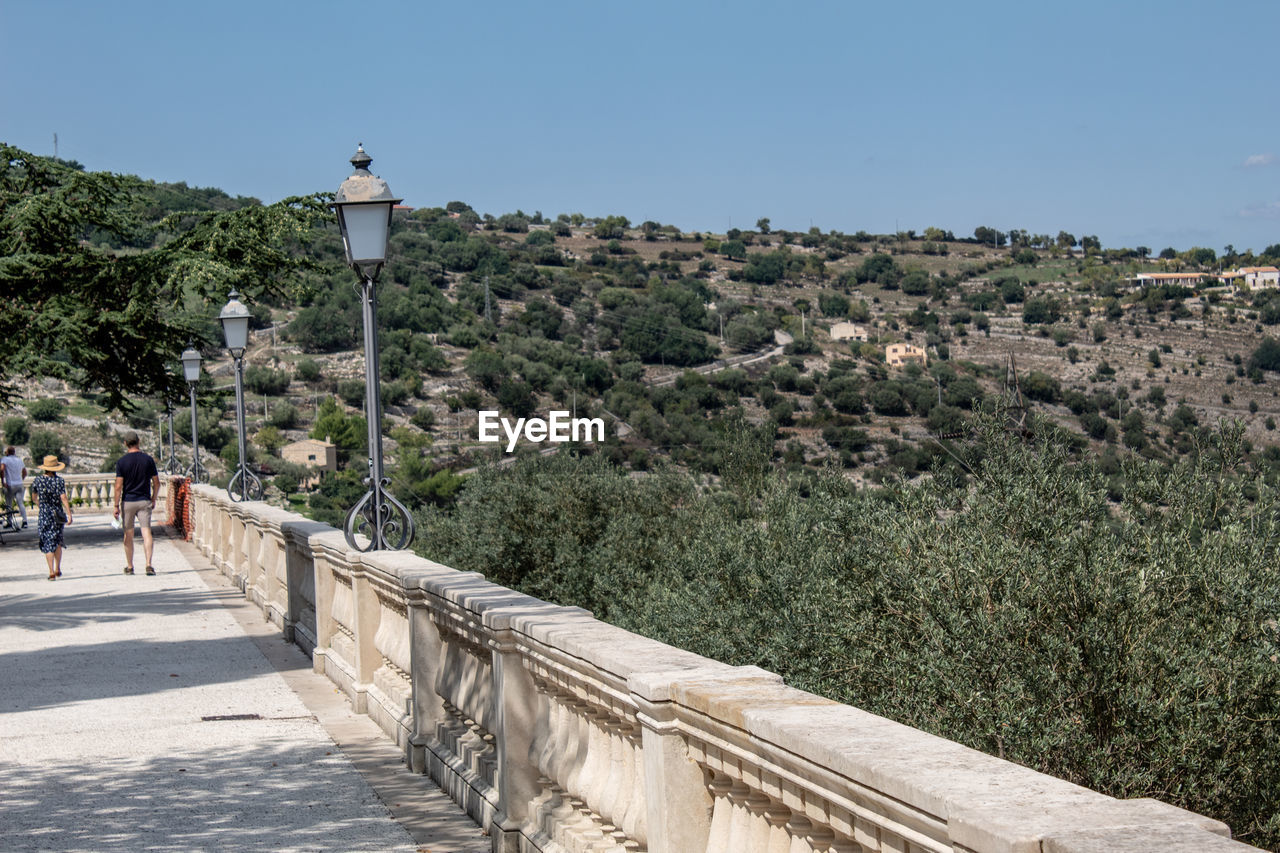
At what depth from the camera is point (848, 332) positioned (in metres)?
120

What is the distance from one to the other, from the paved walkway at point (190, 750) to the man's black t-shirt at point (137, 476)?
350 centimetres

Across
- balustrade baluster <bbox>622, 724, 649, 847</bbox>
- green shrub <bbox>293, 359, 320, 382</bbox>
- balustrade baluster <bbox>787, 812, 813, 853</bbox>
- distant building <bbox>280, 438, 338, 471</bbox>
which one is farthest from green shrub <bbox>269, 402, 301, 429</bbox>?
balustrade baluster <bbox>787, 812, 813, 853</bbox>

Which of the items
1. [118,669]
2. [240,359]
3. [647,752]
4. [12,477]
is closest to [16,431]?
[12,477]

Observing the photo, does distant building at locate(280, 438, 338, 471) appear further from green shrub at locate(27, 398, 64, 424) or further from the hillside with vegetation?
green shrub at locate(27, 398, 64, 424)

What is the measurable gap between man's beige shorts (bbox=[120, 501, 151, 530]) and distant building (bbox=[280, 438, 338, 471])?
2153 inches

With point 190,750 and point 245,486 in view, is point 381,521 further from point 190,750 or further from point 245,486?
point 245,486

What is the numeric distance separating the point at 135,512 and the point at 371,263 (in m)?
8.95

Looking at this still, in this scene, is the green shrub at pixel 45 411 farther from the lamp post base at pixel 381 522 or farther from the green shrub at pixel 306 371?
the lamp post base at pixel 381 522

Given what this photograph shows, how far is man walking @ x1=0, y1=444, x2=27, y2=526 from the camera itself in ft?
74.1

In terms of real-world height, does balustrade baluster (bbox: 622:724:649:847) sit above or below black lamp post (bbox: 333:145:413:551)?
below

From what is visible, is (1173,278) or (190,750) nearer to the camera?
(190,750)

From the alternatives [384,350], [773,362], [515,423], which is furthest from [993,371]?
[384,350]

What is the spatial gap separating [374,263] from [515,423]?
263ft

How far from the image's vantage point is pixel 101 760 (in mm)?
6809
